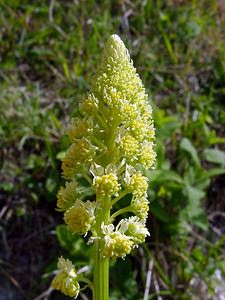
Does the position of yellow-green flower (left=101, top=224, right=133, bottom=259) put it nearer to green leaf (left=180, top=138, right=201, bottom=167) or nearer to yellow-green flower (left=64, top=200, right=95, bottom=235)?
yellow-green flower (left=64, top=200, right=95, bottom=235)

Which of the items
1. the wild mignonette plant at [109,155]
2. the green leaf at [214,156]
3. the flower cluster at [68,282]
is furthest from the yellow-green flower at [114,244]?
the green leaf at [214,156]

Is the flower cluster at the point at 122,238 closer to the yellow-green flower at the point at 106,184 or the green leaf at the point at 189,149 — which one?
the yellow-green flower at the point at 106,184

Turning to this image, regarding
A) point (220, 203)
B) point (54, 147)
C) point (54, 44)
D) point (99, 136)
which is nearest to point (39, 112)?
point (54, 147)

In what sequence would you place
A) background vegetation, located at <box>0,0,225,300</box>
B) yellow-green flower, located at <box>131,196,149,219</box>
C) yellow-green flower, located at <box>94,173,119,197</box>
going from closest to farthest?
1. yellow-green flower, located at <box>94,173,119,197</box>
2. yellow-green flower, located at <box>131,196,149,219</box>
3. background vegetation, located at <box>0,0,225,300</box>

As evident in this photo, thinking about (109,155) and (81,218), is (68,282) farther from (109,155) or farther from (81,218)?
(109,155)

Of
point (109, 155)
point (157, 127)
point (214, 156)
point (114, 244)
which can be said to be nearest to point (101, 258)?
point (114, 244)

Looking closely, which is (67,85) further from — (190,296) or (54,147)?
(190,296)

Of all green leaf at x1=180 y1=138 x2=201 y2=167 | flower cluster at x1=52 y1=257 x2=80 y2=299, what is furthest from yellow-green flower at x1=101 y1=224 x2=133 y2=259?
green leaf at x1=180 y1=138 x2=201 y2=167
